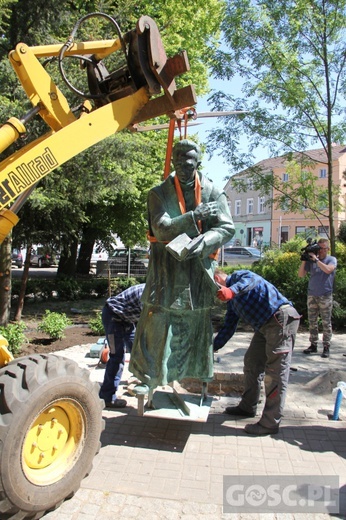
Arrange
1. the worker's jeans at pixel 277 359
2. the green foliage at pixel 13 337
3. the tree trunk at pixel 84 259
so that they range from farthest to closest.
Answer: the tree trunk at pixel 84 259, the green foliage at pixel 13 337, the worker's jeans at pixel 277 359

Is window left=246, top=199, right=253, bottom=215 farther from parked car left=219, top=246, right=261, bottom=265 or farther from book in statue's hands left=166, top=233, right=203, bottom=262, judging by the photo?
book in statue's hands left=166, top=233, right=203, bottom=262

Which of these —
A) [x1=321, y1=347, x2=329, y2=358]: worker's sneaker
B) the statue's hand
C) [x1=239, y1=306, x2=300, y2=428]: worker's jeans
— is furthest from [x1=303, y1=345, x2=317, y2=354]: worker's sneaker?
the statue's hand

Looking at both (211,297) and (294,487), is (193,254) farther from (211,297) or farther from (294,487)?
(294,487)

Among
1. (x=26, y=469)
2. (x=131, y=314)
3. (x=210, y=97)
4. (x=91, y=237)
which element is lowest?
(x=26, y=469)

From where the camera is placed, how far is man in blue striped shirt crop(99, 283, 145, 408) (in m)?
4.88

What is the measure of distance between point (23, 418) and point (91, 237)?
49.5ft

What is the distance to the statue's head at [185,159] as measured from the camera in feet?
12.6

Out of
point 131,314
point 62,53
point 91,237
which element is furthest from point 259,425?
point 91,237

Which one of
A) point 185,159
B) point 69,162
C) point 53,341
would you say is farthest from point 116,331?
point 69,162

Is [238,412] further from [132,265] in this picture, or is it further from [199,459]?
[132,265]

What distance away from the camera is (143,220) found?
15.7 metres

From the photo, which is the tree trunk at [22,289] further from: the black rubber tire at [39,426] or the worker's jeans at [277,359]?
the black rubber tire at [39,426]

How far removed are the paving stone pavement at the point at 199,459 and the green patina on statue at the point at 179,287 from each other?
64 cm

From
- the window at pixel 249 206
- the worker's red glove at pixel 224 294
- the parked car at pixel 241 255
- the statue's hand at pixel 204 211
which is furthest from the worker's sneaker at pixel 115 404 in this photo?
the window at pixel 249 206
